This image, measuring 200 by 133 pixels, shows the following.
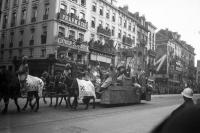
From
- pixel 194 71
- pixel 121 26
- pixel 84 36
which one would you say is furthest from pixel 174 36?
pixel 84 36

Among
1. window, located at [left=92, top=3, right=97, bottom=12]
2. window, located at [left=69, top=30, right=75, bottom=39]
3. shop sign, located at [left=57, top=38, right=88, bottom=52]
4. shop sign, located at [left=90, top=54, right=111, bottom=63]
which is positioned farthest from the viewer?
window, located at [left=92, top=3, right=97, bottom=12]

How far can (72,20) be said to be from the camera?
34969 mm

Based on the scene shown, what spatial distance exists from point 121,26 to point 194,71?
53.8m

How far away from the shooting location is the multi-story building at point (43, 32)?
108 feet

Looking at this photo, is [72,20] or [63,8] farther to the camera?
[72,20]

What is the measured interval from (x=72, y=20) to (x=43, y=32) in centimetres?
449

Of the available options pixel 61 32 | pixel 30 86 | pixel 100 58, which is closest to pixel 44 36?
pixel 61 32

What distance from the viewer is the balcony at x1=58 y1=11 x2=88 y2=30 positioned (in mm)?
33338

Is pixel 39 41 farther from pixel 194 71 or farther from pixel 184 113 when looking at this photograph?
pixel 194 71

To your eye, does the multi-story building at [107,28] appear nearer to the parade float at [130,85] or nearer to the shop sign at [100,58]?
the shop sign at [100,58]

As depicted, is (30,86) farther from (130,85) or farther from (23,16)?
(23,16)

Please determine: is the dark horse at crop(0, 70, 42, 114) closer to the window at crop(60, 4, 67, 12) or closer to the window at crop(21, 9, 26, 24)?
the window at crop(60, 4, 67, 12)

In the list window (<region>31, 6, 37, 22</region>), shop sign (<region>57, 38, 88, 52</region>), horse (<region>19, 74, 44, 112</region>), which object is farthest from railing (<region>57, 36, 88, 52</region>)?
horse (<region>19, 74, 44, 112</region>)

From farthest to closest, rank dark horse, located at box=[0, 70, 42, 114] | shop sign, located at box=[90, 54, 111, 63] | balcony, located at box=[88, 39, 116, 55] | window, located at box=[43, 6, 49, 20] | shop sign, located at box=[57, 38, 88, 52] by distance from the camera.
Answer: shop sign, located at box=[90, 54, 111, 63]
balcony, located at box=[88, 39, 116, 55]
window, located at box=[43, 6, 49, 20]
shop sign, located at box=[57, 38, 88, 52]
dark horse, located at box=[0, 70, 42, 114]
